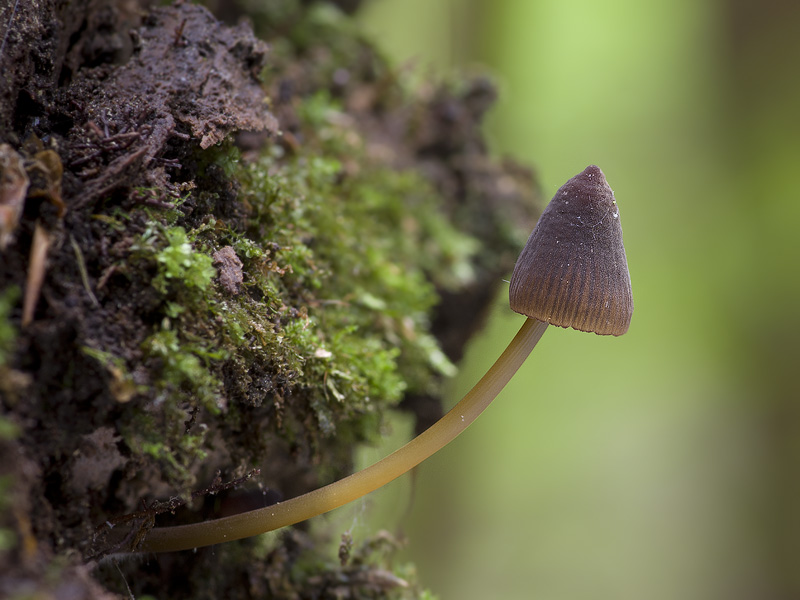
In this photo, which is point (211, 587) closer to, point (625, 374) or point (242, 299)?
point (242, 299)

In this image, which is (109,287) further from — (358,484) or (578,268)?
(578,268)

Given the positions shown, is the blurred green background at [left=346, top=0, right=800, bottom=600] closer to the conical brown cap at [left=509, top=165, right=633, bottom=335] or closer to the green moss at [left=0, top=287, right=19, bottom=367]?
the conical brown cap at [left=509, top=165, right=633, bottom=335]

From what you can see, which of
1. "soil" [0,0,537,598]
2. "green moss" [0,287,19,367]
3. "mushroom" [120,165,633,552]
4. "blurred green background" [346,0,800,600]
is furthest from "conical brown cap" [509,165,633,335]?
"blurred green background" [346,0,800,600]

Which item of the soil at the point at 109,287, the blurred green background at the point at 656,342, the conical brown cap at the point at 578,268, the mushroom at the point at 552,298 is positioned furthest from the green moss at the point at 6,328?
the blurred green background at the point at 656,342

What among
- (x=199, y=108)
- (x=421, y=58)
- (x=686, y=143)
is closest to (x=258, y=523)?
(x=199, y=108)

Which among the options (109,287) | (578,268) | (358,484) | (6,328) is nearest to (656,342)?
(578,268)
